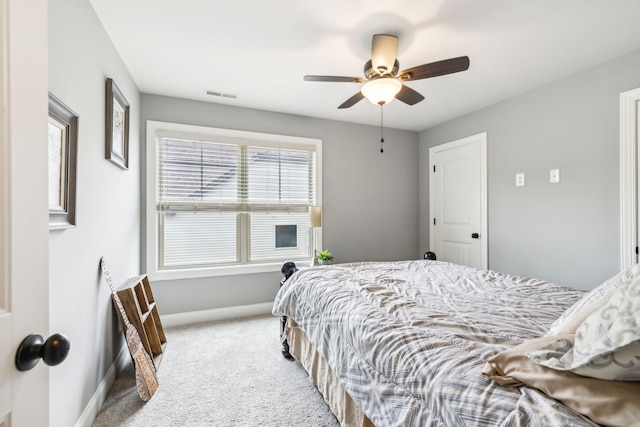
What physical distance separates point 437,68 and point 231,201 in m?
2.51

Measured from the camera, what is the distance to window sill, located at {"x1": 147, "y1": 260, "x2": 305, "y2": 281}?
308 centimetres

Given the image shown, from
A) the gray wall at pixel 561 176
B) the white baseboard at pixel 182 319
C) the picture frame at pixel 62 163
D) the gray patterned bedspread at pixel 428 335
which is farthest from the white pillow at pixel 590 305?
the white baseboard at pixel 182 319

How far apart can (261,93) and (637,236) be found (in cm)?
350

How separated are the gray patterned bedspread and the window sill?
1.30m

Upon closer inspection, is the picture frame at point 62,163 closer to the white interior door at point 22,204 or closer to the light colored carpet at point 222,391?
the white interior door at point 22,204

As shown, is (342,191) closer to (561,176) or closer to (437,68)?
(437,68)

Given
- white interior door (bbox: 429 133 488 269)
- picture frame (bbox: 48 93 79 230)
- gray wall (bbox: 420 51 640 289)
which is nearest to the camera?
picture frame (bbox: 48 93 79 230)

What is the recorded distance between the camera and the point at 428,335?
1.15 m

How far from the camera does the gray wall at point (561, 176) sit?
7.82 feet

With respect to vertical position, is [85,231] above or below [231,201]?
below

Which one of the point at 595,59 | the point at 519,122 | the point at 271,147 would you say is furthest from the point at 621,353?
the point at 271,147

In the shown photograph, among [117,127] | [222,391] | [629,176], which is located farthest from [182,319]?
[629,176]

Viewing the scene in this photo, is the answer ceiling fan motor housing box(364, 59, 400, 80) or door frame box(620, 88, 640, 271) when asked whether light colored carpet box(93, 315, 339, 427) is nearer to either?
ceiling fan motor housing box(364, 59, 400, 80)

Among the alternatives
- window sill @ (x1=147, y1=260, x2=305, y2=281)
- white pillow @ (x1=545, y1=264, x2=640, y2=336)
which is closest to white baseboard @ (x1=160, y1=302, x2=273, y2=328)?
window sill @ (x1=147, y1=260, x2=305, y2=281)
